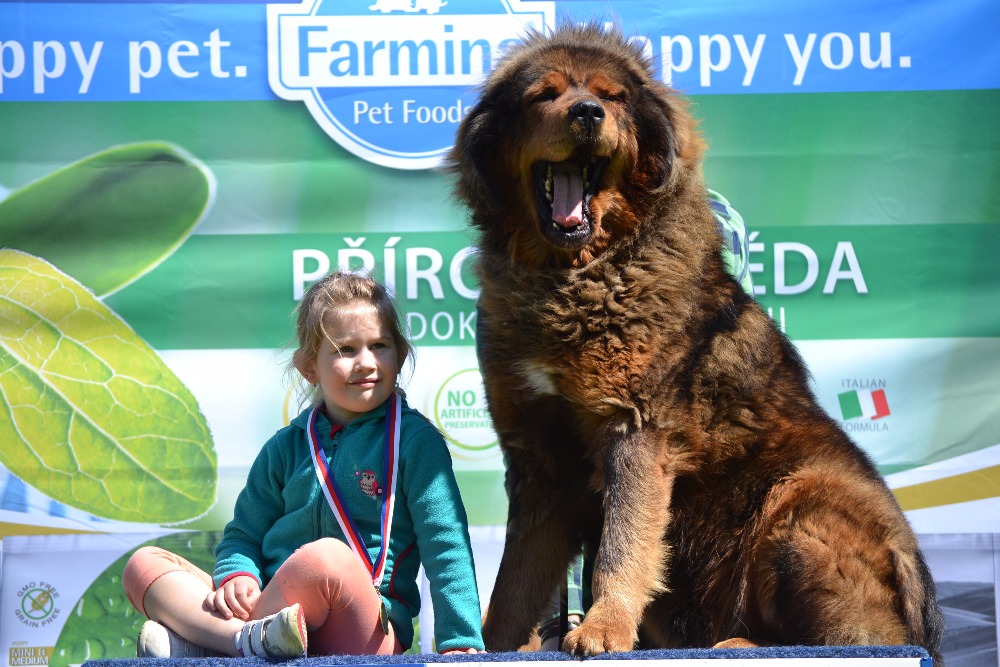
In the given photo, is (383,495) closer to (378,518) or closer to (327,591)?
(378,518)

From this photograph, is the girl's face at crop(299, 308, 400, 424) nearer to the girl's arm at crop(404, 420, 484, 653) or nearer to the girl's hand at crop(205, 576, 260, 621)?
the girl's arm at crop(404, 420, 484, 653)

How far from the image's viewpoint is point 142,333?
4324 mm

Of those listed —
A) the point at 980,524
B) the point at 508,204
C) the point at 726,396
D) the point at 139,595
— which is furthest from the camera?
the point at 980,524

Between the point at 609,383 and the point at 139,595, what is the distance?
141 centimetres

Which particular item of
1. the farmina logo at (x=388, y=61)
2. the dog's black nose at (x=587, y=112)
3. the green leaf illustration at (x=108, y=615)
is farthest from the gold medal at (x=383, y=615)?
the farmina logo at (x=388, y=61)

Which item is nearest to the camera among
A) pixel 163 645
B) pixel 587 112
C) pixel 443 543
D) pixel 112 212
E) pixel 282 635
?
pixel 282 635

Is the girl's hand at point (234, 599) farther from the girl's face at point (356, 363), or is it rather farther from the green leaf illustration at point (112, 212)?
the green leaf illustration at point (112, 212)

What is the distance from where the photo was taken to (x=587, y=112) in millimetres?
2672

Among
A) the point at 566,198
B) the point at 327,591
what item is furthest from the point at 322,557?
the point at 566,198

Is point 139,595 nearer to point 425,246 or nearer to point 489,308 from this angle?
point 489,308

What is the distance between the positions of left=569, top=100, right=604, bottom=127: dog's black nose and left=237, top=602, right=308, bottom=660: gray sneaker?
1.51m

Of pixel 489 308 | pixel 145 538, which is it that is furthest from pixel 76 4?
pixel 489 308

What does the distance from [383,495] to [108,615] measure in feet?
7.54

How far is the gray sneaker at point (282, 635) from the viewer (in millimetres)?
2119
